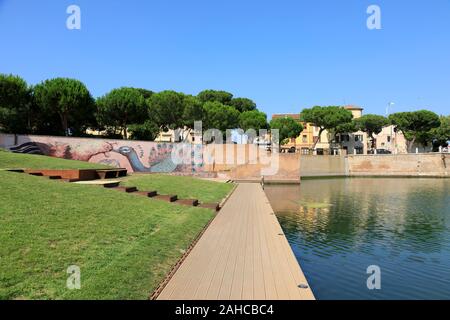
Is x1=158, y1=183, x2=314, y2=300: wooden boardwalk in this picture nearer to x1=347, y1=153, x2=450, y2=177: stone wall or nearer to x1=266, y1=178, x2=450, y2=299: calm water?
x1=266, y1=178, x2=450, y2=299: calm water

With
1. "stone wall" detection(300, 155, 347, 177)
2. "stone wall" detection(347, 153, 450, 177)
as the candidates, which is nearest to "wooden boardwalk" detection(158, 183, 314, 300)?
"stone wall" detection(300, 155, 347, 177)

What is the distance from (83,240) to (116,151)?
37.6 m

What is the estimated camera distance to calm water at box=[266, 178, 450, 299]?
11.5m

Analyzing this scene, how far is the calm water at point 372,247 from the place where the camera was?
11469mm

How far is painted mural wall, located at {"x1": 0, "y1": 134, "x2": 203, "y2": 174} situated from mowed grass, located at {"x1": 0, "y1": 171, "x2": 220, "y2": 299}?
88.6ft

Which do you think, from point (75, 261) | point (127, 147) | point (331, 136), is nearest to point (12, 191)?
point (75, 261)

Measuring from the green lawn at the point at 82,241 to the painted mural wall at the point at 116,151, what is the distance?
87.9ft

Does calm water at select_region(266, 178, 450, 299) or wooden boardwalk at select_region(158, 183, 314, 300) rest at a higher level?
wooden boardwalk at select_region(158, 183, 314, 300)

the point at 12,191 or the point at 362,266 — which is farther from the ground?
the point at 12,191

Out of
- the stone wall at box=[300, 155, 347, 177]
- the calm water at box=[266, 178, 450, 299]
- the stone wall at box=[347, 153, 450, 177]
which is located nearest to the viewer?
the calm water at box=[266, 178, 450, 299]
